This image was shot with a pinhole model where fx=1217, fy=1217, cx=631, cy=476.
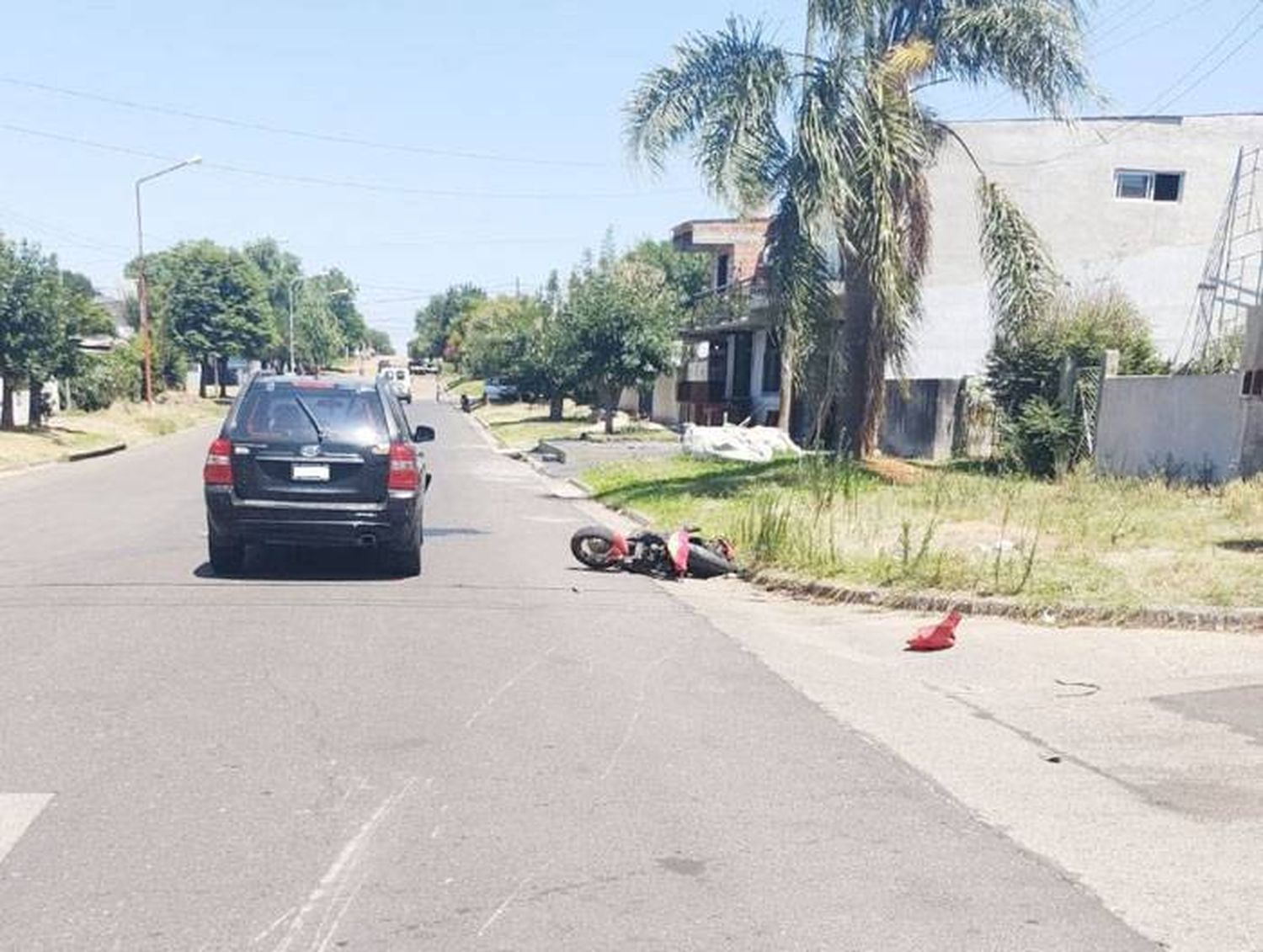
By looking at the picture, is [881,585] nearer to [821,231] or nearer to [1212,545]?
[1212,545]

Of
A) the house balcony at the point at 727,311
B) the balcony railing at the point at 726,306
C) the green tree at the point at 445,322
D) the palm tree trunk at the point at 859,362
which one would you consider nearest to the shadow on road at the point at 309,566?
the palm tree trunk at the point at 859,362

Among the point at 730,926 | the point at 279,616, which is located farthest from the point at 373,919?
the point at 279,616

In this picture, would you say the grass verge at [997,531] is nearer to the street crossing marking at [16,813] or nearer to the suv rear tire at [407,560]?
the suv rear tire at [407,560]

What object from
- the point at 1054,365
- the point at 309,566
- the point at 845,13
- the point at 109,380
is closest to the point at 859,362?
the point at 1054,365

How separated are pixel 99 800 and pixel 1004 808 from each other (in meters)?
3.78

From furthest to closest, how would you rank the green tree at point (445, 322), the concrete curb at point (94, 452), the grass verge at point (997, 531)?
the green tree at point (445, 322), the concrete curb at point (94, 452), the grass verge at point (997, 531)

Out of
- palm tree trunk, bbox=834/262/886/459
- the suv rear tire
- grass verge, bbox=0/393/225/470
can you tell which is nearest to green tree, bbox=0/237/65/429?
grass verge, bbox=0/393/225/470

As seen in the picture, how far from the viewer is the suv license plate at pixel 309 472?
10.4 metres

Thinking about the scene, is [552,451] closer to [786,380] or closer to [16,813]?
[786,380]

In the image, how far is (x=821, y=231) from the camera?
16.5m

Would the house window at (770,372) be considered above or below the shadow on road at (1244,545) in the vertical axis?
above

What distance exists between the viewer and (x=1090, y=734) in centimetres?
641

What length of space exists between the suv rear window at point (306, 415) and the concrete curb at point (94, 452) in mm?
21767

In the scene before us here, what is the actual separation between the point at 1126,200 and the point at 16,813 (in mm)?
28701
